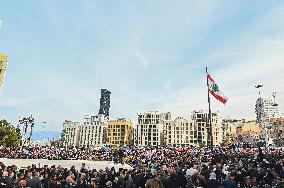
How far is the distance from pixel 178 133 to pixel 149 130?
1668 centimetres

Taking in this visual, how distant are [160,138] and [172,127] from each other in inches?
363

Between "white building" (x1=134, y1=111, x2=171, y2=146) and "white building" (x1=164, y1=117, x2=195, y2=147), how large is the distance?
133 inches

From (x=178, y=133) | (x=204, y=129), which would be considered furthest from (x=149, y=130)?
(x=204, y=129)

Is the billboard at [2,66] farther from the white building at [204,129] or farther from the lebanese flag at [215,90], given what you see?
the white building at [204,129]

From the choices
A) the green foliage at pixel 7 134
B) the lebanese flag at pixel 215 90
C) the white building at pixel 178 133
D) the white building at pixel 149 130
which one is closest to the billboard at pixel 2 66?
the lebanese flag at pixel 215 90

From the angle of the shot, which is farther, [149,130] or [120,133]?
[120,133]

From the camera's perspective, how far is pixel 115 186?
13.1m

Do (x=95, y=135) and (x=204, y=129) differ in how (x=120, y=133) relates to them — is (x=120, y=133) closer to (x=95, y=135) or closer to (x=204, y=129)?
(x=95, y=135)

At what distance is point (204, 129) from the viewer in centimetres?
17512

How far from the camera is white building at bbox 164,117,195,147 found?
17650cm

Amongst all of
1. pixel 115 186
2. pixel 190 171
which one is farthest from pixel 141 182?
pixel 190 171

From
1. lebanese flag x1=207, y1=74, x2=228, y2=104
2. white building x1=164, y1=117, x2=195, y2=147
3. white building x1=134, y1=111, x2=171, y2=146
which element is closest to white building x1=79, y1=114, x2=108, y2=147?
white building x1=134, y1=111, x2=171, y2=146

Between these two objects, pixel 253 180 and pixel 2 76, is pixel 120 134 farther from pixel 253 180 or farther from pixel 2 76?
pixel 253 180

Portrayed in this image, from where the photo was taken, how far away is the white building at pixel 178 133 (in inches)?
6949
